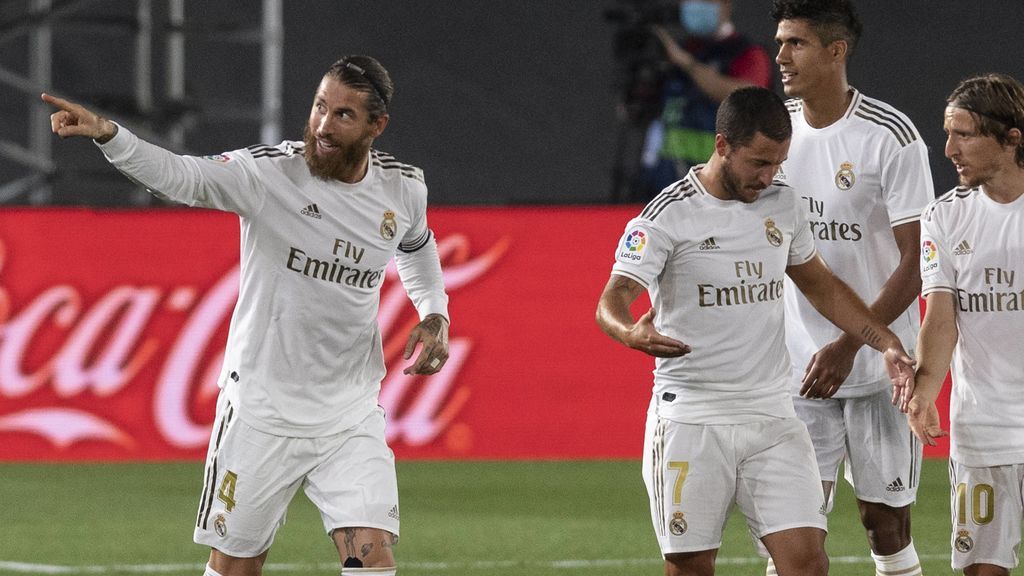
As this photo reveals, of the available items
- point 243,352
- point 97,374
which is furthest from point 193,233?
point 243,352

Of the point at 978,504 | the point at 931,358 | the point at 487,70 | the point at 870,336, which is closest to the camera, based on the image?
the point at 931,358

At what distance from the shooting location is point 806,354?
5.70m

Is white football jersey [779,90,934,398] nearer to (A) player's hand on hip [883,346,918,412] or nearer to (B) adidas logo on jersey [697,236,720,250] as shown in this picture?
(A) player's hand on hip [883,346,918,412]

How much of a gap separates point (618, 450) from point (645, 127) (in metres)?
3.13

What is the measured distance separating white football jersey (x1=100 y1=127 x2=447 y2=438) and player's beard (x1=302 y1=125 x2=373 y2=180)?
0.03 meters

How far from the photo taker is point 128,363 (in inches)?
376

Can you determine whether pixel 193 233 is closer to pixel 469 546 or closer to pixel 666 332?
pixel 469 546

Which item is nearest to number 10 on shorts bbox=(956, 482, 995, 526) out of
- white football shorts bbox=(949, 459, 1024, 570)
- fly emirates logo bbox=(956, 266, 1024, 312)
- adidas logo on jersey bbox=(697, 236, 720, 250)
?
white football shorts bbox=(949, 459, 1024, 570)

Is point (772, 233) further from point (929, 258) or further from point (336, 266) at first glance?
point (336, 266)

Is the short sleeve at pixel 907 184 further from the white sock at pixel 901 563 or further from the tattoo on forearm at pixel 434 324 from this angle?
the tattoo on forearm at pixel 434 324

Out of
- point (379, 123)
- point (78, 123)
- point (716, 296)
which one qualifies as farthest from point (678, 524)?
point (78, 123)

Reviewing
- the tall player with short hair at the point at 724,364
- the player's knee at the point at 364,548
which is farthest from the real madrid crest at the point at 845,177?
the player's knee at the point at 364,548

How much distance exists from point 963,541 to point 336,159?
2179mm

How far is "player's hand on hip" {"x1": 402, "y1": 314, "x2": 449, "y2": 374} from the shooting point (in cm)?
493
